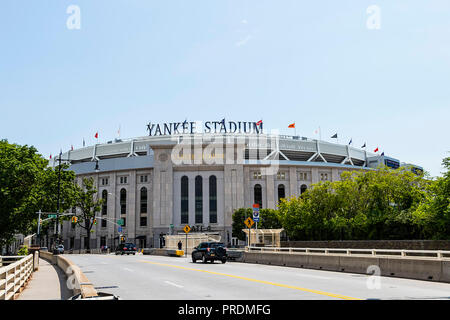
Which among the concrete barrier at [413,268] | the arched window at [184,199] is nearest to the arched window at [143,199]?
the arched window at [184,199]

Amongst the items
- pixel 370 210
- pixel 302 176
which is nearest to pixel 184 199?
pixel 302 176

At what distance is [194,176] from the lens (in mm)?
102938

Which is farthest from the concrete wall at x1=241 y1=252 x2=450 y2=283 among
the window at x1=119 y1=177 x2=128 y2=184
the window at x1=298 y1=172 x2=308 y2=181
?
the window at x1=119 y1=177 x2=128 y2=184

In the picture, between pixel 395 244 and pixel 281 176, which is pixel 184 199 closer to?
pixel 281 176

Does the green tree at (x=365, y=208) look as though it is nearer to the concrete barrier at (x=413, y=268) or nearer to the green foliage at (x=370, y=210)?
the green foliage at (x=370, y=210)

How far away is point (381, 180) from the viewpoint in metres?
56.6

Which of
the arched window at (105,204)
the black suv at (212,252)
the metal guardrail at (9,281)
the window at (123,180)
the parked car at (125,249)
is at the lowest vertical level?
the parked car at (125,249)

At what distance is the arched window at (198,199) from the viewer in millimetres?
100812

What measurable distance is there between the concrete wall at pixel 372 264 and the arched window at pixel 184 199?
68107 millimetres

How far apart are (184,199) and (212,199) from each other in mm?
6498

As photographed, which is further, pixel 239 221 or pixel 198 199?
pixel 198 199

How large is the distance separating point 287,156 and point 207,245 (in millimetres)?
83554

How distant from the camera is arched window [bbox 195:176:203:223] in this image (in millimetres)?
100812
